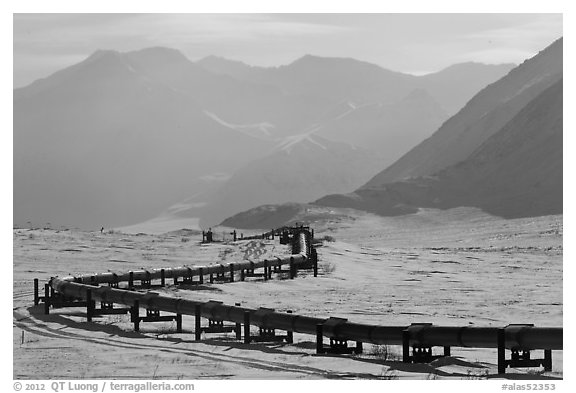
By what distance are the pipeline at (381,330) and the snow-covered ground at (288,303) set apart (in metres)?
0.50

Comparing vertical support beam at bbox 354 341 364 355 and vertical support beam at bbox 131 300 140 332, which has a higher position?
vertical support beam at bbox 131 300 140 332

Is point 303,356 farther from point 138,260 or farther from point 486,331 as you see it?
point 138,260

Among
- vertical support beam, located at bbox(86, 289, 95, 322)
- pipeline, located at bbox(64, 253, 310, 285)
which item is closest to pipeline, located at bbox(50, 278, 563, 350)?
vertical support beam, located at bbox(86, 289, 95, 322)

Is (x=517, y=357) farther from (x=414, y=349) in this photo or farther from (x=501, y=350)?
(x=414, y=349)

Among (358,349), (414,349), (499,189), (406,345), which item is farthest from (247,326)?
(499,189)

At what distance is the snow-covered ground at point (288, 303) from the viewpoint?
84.1 feet

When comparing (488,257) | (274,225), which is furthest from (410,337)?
(274,225)

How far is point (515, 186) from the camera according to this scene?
607ft

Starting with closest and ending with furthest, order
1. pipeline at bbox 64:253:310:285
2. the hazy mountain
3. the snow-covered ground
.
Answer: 1. the snow-covered ground
2. pipeline at bbox 64:253:310:285
3. the hazy mountain

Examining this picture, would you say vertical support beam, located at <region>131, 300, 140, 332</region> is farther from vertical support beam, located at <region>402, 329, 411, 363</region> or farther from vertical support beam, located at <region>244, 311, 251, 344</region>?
vertical support beam, located at <region>402, 329, 411, 363</region>

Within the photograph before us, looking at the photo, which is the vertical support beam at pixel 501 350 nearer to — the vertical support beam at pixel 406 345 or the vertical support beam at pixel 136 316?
the vertical support beam at pixel 406 345

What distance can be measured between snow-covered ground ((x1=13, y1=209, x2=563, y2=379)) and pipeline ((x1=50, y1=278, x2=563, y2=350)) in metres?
0.50

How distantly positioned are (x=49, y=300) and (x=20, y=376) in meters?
13.1

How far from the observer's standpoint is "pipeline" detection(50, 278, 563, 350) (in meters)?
24.9
